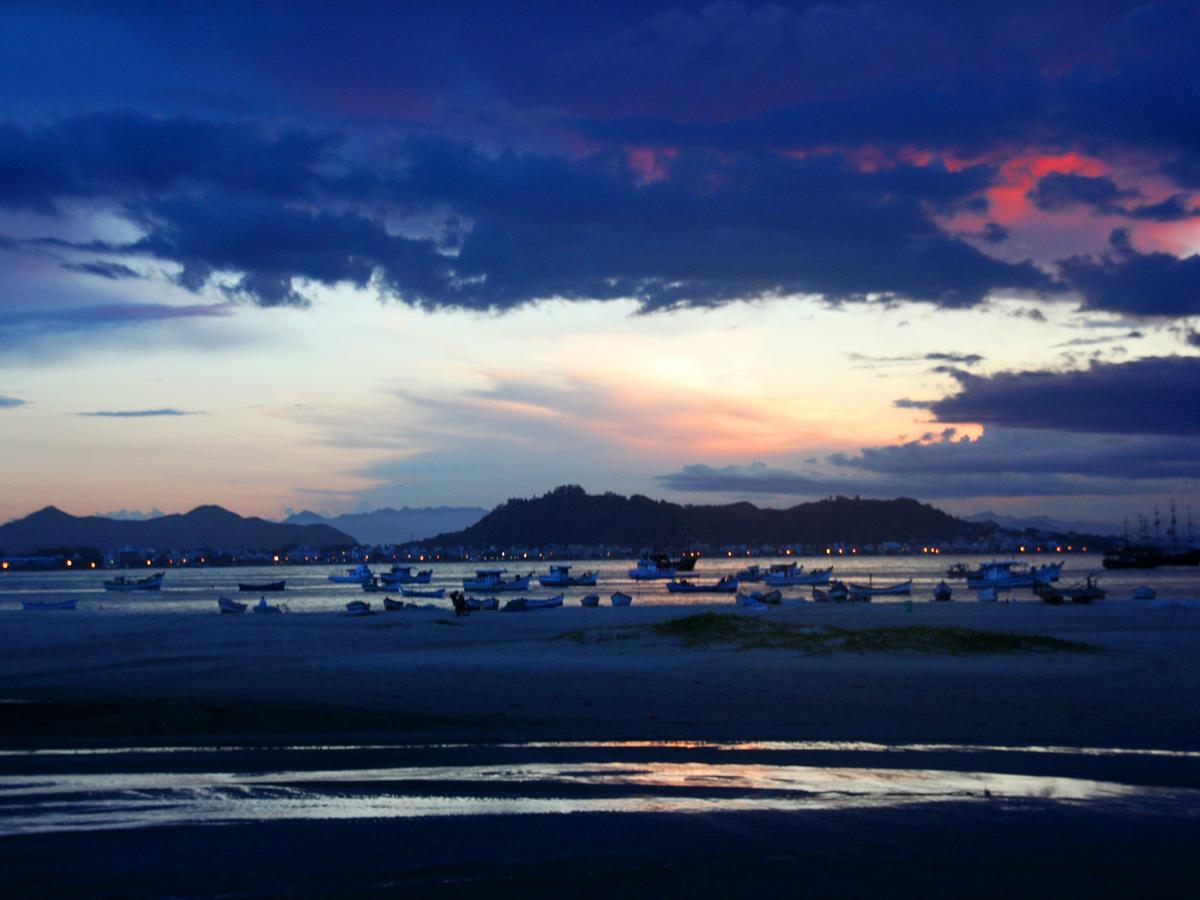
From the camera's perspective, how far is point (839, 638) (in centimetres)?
3125

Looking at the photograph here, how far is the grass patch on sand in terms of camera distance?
29434 millimetres

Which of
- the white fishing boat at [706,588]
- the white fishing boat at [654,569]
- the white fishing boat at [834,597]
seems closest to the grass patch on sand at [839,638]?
the white fishing boat at [834,597]

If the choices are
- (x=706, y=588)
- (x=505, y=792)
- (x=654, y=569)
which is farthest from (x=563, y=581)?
(x=505, y=792)

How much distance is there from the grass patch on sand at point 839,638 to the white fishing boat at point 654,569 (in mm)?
95583

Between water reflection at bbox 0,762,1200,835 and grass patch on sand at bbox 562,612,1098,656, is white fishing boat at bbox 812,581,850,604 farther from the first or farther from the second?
water reflection at bbox 0,762,1200,835

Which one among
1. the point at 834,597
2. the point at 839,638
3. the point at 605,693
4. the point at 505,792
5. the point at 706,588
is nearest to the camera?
the point at 505,792

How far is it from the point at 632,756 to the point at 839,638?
17578 mm

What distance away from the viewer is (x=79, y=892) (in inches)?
352

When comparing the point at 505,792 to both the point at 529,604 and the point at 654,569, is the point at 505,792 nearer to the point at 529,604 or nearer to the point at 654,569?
the point at 529,604

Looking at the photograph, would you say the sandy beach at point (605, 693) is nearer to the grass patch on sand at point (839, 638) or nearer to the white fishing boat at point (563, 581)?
the grass patch on sand at point (839, 638)

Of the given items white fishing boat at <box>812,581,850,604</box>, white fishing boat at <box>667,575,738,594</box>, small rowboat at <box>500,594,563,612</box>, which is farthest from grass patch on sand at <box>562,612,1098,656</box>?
white fishing boat at <box>667,575,738,594</box>

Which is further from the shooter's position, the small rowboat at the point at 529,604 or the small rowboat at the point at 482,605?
the small rowboat at the point at 482,605

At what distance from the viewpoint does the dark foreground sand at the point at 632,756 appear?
30.8 ft

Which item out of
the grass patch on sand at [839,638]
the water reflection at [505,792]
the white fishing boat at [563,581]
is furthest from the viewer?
the white fishing boat at [563,581]
